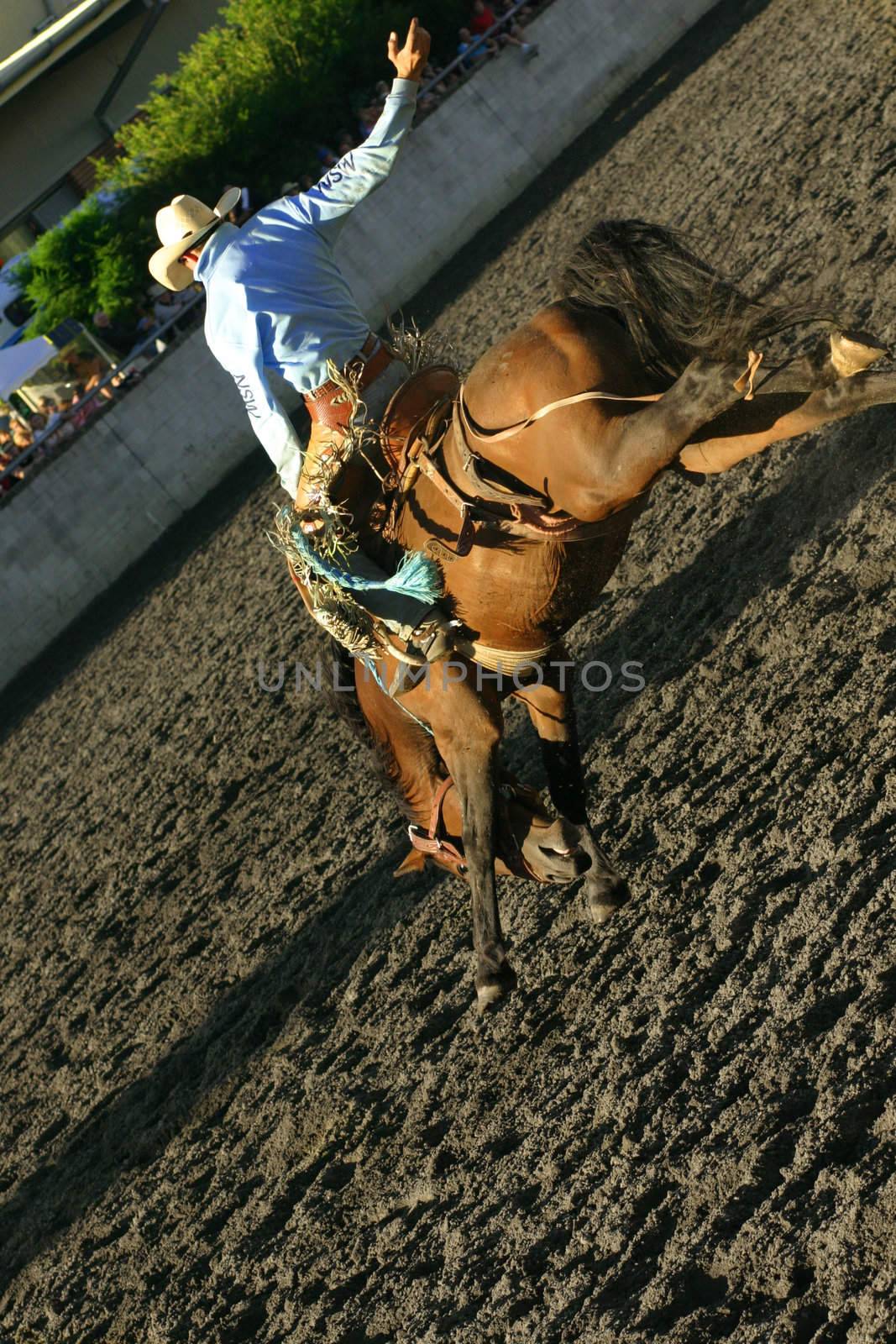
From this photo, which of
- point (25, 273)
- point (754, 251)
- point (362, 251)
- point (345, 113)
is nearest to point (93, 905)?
point (754, 251)

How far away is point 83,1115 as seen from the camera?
6148mm

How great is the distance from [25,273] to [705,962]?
13.8m

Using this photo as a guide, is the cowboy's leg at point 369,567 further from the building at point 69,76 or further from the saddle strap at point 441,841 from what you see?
the building at point 69,76

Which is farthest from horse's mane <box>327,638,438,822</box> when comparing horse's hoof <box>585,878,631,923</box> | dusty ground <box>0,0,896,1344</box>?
horse's hoof <box>585,878,631,923</box>

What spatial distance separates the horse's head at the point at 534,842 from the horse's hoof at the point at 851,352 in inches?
79.6

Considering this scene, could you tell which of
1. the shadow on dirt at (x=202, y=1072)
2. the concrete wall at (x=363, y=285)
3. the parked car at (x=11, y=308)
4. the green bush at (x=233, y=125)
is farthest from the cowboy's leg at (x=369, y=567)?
the parked car at (x=11, y=308)

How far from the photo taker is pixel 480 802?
4344mm

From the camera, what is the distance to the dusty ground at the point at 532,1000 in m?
3.74

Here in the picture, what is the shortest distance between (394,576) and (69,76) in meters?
20.7

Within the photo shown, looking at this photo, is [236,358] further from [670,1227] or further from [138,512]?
[138,512]

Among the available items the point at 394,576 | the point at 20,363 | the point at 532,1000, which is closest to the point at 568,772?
the point at 532,1000

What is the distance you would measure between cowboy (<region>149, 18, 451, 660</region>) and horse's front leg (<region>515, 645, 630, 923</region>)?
2.15 ft

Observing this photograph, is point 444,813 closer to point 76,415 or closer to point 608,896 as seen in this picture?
point 608,896

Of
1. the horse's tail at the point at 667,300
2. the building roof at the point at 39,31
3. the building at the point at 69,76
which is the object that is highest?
the building roof at the point at 39,31
